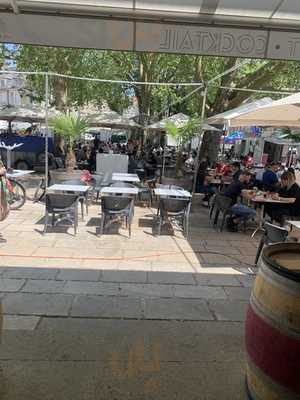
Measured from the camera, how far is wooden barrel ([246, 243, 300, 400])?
203 centimetres

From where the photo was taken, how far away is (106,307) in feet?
13.4

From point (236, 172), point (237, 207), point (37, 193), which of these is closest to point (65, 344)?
point (237, 207)

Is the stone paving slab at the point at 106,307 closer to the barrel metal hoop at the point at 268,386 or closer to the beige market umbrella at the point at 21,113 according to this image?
the barrel metal hoop at the point at 268,386

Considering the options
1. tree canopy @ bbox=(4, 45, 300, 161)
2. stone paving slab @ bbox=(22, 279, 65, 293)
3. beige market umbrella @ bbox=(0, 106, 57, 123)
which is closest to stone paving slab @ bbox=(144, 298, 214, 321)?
stone paving slab @ bbox=(22, 279, 65, 293)

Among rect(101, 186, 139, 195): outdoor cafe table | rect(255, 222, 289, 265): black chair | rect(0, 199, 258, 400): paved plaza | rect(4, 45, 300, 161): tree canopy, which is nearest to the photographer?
rect(0, 199, 258, 400): paved plaza

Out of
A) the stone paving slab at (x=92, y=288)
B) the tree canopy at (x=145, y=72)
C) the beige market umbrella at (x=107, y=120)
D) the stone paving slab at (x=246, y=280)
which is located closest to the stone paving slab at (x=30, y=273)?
the stone paving slab at (x=92, y=288)

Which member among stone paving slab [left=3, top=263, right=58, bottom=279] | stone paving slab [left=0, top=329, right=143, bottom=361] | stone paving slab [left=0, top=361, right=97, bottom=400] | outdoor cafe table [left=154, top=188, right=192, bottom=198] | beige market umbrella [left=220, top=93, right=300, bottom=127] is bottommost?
stone paving slab [left=3, top=263, right=58, bottom=279]

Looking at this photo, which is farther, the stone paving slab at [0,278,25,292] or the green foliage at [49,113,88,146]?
the green foliage at [49,113,88,146]

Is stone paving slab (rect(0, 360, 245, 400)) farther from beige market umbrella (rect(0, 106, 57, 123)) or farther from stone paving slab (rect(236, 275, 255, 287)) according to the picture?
beige market umbrella (rect(0, 106, 57, 123))

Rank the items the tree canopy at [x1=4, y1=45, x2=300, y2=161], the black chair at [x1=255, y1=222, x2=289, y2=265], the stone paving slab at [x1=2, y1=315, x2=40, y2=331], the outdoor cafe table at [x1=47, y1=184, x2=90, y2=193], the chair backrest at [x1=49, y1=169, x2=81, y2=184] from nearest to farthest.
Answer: the stone paving slab at [x1=2, y1=315, x2=40, y2=331], the black chair at [x1=255, y1=222, x2=289, y2=265], the outdoor cafe table at [x1=47, y1=184, x2=90, y2=193], the chair backrest at [x1=49, y1=169, x2=81, y2=184], the tree canopy at [x1=4, y1=45, x2=300, y2=161]

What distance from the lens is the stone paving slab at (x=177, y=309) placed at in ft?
13.0

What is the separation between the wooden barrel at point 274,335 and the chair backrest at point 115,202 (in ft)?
16.0

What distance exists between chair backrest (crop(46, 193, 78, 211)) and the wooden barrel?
5.14 meters

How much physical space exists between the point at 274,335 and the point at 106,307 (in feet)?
7.61
